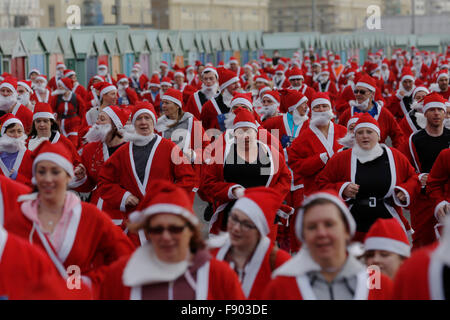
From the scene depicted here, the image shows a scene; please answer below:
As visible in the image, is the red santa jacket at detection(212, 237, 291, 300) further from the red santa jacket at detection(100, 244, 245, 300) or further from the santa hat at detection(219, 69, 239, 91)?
the santa hat at detection(219, 69, 239, 91)

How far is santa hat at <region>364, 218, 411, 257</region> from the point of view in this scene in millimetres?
5199

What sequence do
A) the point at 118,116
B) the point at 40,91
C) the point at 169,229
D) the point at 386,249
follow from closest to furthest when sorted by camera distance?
the point at 169,229
the point at 386,249
the point at 118,116
the point at 40,91

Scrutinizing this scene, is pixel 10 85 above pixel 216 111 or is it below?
above

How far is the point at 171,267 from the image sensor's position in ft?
13.8

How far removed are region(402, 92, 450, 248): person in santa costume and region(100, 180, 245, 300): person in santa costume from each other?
14.4 ft

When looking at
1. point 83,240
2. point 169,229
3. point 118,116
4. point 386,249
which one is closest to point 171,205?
point 169,229

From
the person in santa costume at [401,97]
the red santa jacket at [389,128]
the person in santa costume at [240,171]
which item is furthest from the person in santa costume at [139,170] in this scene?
the person in santa costume at [401,97]

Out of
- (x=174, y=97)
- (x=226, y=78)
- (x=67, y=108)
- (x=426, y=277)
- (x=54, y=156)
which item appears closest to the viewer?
(x=426, y=277)

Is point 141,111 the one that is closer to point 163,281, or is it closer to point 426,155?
point 426,155

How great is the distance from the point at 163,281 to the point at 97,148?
4.48 m

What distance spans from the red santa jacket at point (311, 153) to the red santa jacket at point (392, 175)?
125 cm

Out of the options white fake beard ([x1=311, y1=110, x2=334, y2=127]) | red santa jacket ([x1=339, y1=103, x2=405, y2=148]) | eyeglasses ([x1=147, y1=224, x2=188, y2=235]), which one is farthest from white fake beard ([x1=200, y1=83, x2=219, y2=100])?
eyeglasses ([x1=147, y1=224, x2=188, y2=235])

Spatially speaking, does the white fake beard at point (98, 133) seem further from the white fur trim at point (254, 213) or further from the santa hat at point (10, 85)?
the santa hat at point (10, 85)
